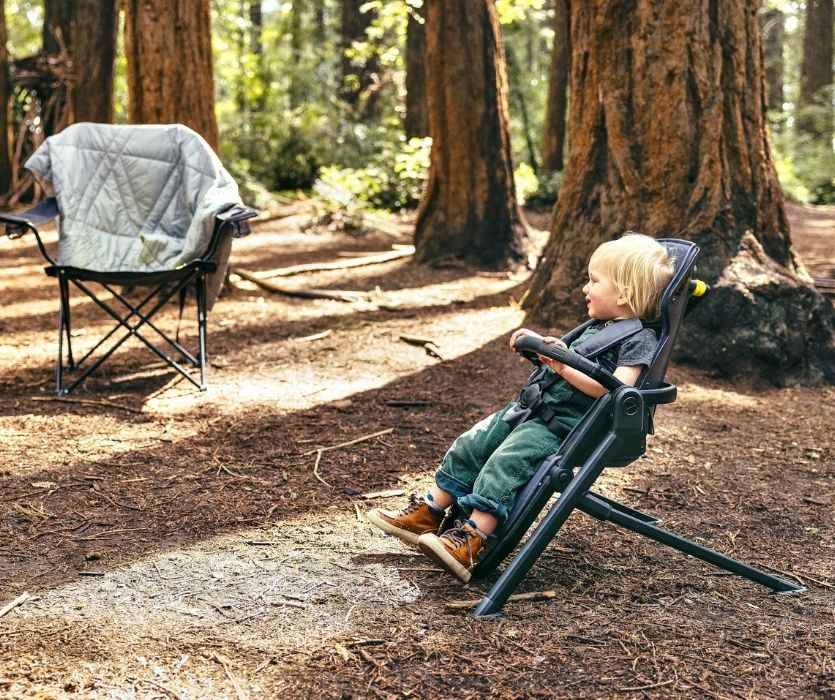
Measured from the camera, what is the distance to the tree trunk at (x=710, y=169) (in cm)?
575

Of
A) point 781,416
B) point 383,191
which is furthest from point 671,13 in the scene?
point 383,191

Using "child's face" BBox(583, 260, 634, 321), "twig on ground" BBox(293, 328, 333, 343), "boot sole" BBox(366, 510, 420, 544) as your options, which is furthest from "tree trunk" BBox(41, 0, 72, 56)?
"child's face" BBox(583, 260, 634, 321)

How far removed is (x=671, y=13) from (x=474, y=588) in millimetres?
4106

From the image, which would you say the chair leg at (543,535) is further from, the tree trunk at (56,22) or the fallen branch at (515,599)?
the tree trunk at (56,22)

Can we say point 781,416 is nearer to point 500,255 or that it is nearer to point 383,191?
point 500,255

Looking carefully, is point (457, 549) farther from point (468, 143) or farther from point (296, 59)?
point (296, 59)

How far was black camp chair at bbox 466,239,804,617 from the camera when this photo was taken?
2869 mm

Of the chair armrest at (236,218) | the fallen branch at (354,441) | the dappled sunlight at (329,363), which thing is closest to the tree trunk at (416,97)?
the dappled sunlight at (329,363)

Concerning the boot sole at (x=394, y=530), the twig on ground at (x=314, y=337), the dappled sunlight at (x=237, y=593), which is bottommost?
the dappled sunlight at (x=237, y=593)

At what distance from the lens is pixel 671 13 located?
5.75m

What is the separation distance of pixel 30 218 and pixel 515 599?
371cm

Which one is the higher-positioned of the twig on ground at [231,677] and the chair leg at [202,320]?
the chair leg at [202,320]

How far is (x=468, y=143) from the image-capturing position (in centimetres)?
934

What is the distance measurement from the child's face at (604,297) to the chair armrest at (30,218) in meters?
3.29
